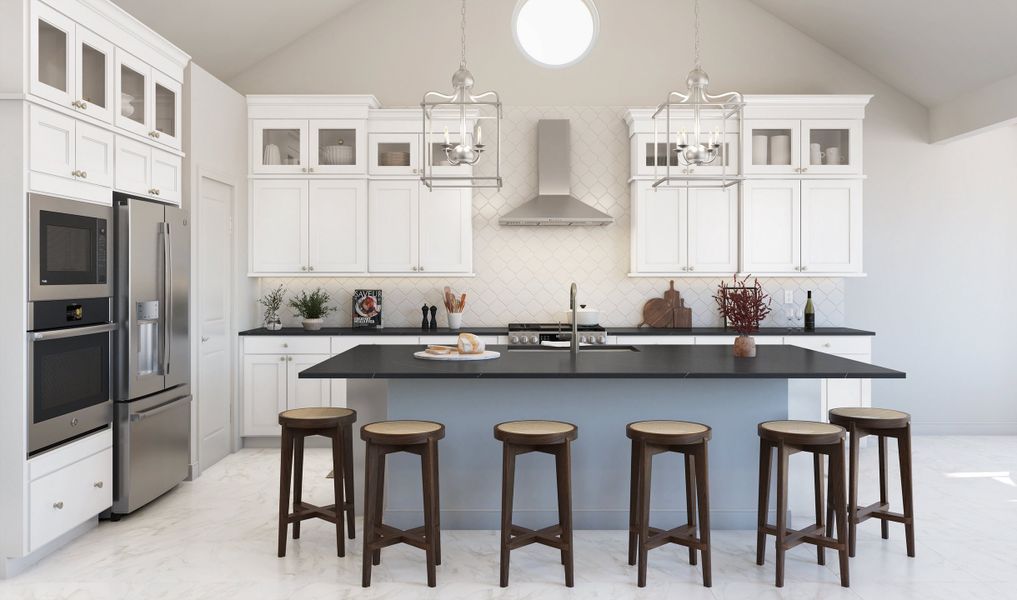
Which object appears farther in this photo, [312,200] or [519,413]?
[312,200]

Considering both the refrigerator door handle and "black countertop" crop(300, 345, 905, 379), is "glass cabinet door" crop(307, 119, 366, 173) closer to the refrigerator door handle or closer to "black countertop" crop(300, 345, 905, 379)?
the refrigerator door handle

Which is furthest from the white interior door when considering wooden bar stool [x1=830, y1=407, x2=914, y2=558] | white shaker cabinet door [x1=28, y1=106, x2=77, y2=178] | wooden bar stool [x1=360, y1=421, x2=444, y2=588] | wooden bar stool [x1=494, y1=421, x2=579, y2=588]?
wooden bar stool [x1=830, y1=407, x2=914, y2=558]

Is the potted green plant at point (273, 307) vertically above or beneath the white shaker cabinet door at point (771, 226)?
beneath

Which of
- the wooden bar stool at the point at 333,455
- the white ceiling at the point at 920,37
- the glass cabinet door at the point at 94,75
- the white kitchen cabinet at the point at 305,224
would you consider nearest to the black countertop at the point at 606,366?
the wooden bar stool at the point at 333,455

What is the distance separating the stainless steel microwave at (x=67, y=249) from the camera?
328 cm

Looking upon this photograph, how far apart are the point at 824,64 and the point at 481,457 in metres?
4.75

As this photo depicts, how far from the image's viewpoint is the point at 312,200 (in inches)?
232

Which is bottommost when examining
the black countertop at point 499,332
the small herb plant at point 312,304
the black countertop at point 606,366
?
the black countertop at point 606,366

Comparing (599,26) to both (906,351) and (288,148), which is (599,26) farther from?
(906,351)

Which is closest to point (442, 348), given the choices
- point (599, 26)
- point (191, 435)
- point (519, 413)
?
point (519, 413)

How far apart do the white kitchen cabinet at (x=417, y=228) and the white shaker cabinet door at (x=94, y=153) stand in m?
2.34

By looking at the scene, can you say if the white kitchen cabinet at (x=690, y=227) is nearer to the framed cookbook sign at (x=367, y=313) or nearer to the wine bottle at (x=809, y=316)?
the wine bottle at (x=809, y=316)

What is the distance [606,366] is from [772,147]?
10.8ft

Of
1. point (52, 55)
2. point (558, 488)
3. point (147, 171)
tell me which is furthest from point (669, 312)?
point (52, 55)
